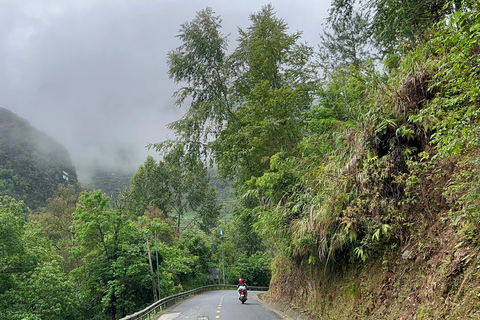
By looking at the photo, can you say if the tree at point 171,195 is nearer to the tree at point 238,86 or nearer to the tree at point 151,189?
the tree at point 151,189

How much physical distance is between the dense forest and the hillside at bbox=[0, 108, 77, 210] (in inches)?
3384

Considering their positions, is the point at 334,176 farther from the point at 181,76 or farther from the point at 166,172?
the point at 166,172

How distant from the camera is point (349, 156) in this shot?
891 cm

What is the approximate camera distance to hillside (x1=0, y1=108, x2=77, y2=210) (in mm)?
97812

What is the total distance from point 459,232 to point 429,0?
547 cm

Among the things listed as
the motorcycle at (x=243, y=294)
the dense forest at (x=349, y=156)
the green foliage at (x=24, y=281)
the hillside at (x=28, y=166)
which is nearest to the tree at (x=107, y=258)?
the dense forest at (x=349, y=156)

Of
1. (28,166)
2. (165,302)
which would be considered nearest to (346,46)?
(165,302)

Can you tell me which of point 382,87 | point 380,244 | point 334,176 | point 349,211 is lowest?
point 380,244

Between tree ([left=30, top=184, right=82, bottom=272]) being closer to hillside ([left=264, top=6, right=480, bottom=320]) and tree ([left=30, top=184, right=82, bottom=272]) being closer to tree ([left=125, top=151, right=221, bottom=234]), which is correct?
tree ([left=125, top=151, right=221, bottom=234])

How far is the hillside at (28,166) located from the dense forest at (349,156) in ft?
282

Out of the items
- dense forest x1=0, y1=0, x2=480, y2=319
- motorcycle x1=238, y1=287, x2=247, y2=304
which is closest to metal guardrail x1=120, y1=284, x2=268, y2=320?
motorcycle x1=238, y1=287, x2=247, y2=304

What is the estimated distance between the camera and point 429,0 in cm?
753

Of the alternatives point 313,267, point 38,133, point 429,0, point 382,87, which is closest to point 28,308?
point 313,267

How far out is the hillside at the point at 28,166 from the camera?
97.8 m
